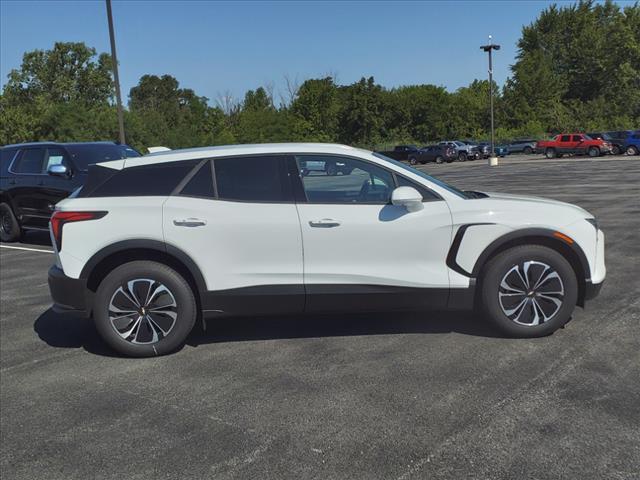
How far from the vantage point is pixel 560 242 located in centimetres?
466

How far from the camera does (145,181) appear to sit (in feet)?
15.5

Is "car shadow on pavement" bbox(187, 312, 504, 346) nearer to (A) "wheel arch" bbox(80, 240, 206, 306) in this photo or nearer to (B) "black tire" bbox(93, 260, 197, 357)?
(B) "black tire" bbox(93, 260, 197, 357)

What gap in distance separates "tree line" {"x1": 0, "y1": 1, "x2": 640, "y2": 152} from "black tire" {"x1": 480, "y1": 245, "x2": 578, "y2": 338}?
55.8m

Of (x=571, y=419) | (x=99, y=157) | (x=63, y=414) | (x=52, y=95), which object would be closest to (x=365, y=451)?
(x=571, y=419)

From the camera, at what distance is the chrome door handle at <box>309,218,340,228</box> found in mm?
4512

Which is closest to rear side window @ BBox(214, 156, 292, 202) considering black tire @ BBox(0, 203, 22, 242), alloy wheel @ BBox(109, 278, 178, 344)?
alloy wheel @ BBox(109, 278, 178, 344)

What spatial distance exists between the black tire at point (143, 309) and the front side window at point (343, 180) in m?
1.26

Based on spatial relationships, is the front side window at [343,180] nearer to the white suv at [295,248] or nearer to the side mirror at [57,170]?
the white suv at [295,248]

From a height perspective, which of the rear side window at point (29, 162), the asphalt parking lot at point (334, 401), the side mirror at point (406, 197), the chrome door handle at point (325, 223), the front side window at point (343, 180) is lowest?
the asphalt parking lot at point (334, 401)

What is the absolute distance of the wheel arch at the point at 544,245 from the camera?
4.59 meters

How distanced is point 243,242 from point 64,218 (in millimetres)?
1439

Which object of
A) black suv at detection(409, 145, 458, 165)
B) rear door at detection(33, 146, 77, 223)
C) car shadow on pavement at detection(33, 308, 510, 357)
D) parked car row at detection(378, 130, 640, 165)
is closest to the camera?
car shadow on pavement at detection(33, 308, 510, 357)

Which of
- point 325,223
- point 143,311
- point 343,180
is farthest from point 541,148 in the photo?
point 143,311

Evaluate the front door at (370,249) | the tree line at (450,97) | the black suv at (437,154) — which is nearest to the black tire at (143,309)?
the front door at (370,249)
